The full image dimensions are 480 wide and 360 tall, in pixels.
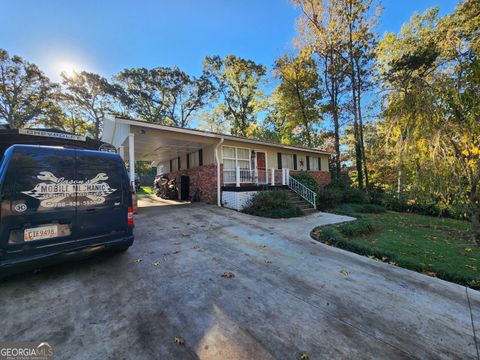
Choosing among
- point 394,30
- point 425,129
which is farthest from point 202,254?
point 394,30

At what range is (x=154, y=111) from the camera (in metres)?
24.5

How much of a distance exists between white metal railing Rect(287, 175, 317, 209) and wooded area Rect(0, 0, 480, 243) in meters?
3.28

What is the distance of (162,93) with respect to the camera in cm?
2414

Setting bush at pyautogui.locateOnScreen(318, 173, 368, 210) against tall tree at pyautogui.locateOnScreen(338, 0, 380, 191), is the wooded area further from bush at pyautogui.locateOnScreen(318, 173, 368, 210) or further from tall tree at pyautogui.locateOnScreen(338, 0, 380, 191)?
bush at pyautogui.locateOnScreen(318, 173, 368, 210)

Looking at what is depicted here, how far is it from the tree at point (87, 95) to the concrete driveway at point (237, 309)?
2276cm

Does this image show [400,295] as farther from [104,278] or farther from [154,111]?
[154,111]

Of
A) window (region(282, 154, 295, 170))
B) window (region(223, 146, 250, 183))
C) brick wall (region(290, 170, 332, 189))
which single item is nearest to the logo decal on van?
window (region(223, 146, 250, 183))

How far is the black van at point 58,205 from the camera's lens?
93.3 inches

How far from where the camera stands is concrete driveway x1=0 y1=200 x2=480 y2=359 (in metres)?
1.78

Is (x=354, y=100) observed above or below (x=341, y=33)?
below

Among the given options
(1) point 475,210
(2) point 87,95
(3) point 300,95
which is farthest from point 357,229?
(2) point 87,95

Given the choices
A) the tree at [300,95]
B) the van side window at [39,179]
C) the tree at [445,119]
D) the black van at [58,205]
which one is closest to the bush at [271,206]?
the tree at [445,119]

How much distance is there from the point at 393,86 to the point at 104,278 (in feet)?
26.4

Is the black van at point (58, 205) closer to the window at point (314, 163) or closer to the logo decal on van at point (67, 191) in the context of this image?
the logo decal on van at point (67, 191)
